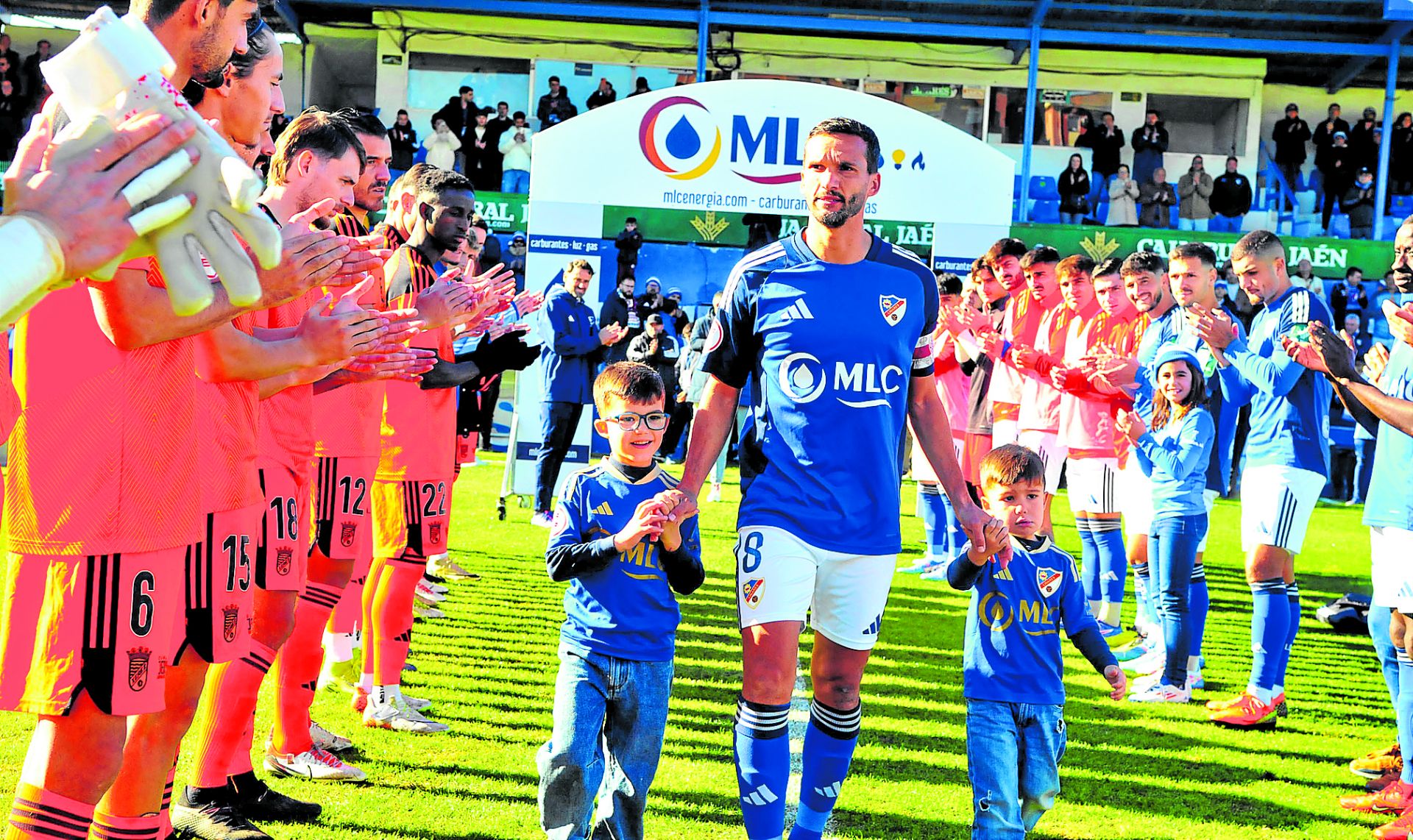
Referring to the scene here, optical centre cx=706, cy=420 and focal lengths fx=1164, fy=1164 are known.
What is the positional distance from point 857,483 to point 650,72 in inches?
945

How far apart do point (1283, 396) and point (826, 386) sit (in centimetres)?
301

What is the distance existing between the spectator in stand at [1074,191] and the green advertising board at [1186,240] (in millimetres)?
1869

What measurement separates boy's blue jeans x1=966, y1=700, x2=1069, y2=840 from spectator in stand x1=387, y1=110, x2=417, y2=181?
20041 mm

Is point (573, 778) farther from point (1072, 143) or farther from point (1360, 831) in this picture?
point (1072, 143)

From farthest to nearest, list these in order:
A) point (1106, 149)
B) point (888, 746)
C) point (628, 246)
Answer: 1. point (1106, 149)
2. point (628, 246)
3. point (888, 746)

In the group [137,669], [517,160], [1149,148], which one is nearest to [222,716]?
[137,669]

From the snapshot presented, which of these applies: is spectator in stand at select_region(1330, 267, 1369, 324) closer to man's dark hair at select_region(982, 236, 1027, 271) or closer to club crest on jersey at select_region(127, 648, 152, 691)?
man's dark hair at select_region(982, 236, 1027, 271)

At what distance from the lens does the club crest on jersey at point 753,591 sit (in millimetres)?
3680

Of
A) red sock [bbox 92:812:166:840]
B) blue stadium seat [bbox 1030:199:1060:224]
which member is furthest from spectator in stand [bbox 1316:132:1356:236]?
red sock [bbox 92:812:166:840]

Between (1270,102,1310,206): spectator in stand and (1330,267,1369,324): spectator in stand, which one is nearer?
(1330,267,1369,324): spectator in stand

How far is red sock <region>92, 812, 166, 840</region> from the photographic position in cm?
277

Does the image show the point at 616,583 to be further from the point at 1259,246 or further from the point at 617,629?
the point at 1259,246

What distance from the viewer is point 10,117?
72.5 ft

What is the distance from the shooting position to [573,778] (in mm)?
3279
